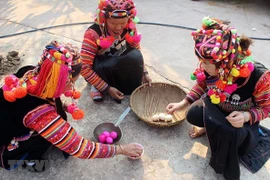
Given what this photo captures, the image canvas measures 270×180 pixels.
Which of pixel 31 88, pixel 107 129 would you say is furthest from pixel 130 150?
pixel 31 88

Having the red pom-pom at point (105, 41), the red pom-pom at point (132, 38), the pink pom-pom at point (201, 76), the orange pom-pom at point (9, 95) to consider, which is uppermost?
the orange pom-pom at point (9, 95)

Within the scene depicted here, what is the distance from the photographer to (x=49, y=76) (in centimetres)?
129

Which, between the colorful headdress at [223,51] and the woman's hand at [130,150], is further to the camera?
the woman's hand at [130,150]

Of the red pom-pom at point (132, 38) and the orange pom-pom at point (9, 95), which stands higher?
the orange pom-pom at point (9, 95)

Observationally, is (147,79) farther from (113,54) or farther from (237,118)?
(237,118)

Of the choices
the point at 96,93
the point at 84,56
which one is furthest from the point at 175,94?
the point at 84,56

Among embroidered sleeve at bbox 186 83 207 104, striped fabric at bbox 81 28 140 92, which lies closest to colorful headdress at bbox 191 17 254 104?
embroidered sleeve at bbox 186 83 207 104

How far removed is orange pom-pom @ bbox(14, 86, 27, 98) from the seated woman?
88 centimetres

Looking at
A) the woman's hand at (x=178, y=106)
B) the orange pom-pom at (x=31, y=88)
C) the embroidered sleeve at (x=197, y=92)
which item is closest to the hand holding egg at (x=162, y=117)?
A: the woman's hand at (x=178, y=106)

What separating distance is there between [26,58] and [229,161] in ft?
7.60

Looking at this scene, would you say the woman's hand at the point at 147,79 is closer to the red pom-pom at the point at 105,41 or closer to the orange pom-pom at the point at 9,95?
the red pom-pom at the point at 105,41

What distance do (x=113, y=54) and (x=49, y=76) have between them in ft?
3.44

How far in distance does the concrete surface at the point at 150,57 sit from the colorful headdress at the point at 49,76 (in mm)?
676

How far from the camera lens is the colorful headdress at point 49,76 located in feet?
4.22
